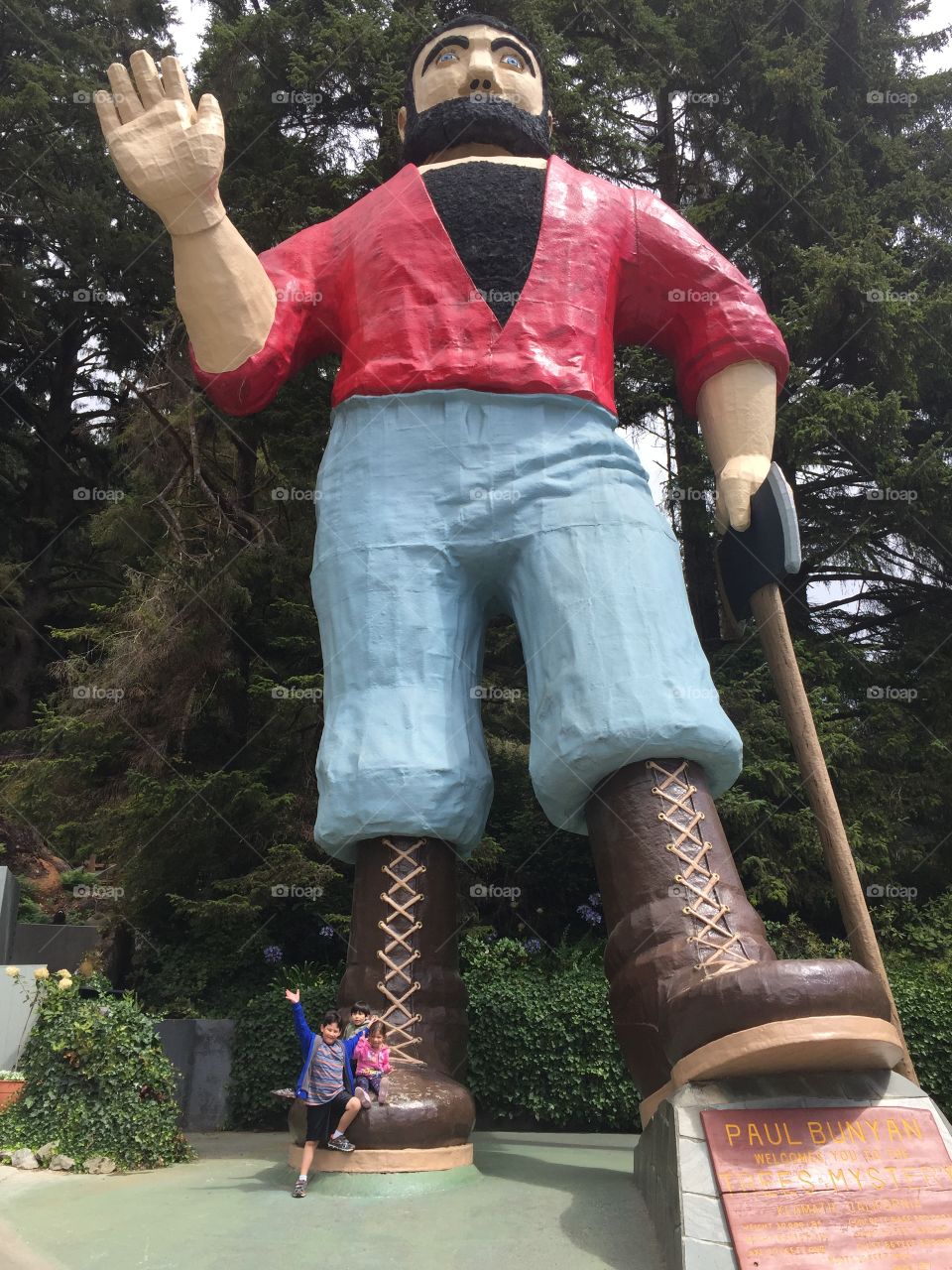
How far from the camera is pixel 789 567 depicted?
3906 mm

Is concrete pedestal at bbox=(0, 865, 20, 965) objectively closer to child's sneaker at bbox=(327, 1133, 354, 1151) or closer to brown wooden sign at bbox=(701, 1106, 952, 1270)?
child's sneaker at bbox=(327, 1133, 354, 1151)

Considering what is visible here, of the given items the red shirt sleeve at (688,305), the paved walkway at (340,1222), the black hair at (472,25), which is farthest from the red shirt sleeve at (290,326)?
the paved walkway at (340,1222)

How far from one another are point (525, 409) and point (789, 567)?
1.16 meters

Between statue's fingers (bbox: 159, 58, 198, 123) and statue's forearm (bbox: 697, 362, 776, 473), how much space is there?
7.47ft

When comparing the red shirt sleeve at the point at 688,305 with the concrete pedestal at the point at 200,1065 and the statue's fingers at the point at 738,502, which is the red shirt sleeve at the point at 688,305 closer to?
the statue's fingers at the point at 738,502

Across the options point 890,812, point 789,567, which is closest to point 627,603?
point 789,567

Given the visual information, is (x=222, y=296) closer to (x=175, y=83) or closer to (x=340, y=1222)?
(x=175, y=83)

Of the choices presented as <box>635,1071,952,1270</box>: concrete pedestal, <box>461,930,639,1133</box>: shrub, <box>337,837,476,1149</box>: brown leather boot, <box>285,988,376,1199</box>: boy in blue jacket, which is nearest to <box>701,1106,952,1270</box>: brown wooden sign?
<box>635,1071,952,1270</box>: concrete pedestal

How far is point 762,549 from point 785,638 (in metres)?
0.36

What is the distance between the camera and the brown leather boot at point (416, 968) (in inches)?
133

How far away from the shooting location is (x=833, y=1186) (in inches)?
104

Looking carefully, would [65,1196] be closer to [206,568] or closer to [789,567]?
[789,567]

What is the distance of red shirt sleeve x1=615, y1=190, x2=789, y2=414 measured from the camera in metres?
4.34

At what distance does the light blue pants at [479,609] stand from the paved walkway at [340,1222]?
1.12m
